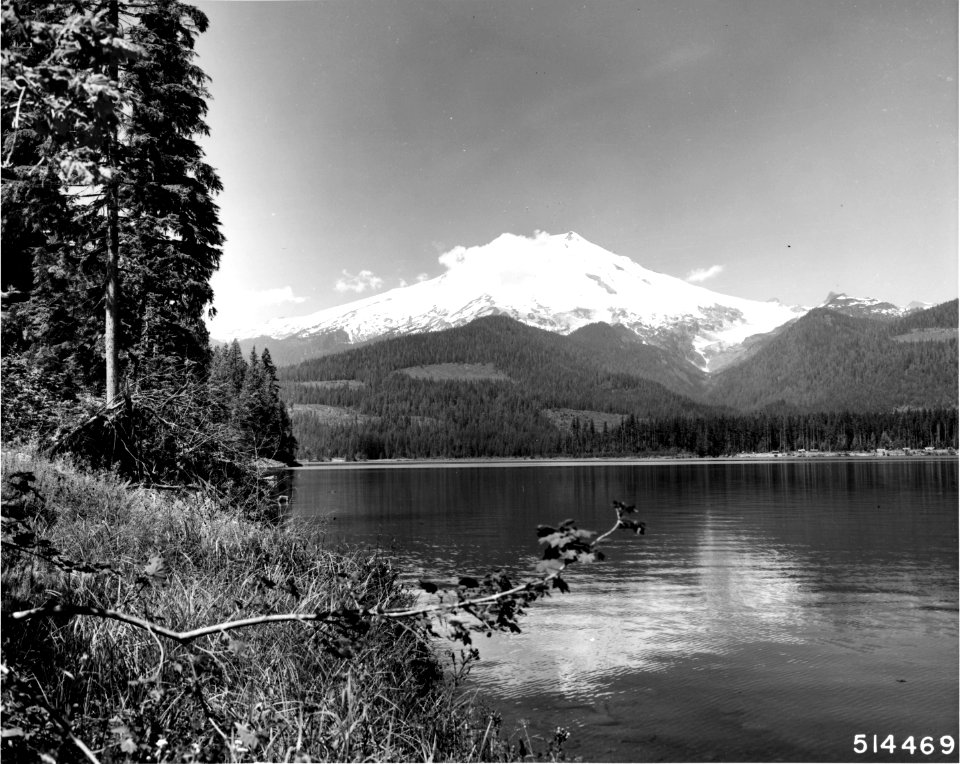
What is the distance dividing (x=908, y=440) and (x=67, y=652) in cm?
22100

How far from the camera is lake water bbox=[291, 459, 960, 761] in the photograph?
10.2m

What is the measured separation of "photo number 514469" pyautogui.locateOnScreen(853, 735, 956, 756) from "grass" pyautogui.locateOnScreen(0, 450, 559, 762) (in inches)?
189

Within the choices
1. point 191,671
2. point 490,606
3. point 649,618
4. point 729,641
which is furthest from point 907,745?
point 191,671

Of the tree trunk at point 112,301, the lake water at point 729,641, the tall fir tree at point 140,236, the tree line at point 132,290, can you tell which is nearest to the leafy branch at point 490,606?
the lake water at point 729,641

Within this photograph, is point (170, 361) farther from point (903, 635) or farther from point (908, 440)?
point (908, 440)

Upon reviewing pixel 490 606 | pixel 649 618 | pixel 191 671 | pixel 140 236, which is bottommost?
pixel 649 618

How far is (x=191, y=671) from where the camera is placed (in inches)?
220

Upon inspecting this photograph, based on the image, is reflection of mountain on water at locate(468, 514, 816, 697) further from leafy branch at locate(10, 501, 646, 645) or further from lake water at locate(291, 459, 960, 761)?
leafy branch at locate(10, 501, 646, 645)

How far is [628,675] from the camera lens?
12.4 metres

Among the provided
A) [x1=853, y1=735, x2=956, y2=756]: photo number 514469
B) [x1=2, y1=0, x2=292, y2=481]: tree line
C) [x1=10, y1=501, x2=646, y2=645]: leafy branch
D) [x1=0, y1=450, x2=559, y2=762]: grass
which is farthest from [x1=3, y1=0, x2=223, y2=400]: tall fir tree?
[x1=853, y1=735, x2=956, y2=756]: photo number 514469

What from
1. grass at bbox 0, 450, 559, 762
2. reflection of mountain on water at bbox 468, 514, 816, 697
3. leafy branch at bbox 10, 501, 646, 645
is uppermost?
leafy branch at bbox 10, 501, 646, 645

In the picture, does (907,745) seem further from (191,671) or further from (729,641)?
(191,671)

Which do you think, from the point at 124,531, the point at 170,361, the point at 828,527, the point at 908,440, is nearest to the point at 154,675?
the point at 124,531

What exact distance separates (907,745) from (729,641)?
4925 mm
